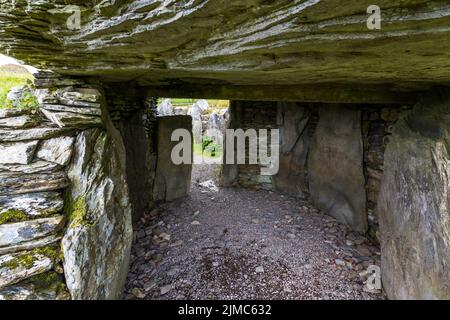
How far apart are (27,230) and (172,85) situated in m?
2.53

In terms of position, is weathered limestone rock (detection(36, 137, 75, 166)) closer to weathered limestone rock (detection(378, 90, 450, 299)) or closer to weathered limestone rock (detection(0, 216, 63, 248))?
weathered limestone rock (detection(0, 216, 63, 248))

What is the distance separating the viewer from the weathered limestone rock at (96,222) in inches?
81.8

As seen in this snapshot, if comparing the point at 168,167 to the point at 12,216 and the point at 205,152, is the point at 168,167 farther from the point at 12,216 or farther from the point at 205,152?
the point at 205,152

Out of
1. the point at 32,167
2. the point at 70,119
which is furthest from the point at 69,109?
the point at 32,167

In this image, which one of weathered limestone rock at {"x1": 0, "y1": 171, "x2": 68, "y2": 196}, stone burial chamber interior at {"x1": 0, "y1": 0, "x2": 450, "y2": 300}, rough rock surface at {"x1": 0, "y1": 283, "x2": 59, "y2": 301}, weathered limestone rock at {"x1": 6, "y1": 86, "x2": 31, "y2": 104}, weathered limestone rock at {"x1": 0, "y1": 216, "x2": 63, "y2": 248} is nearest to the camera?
stone burial chamber interior at {"x1": 0, "y1": 0, "x2": 450, "y2": 300}

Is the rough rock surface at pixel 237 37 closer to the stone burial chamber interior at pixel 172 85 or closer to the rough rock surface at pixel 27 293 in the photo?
the stone burial chamber interior at pixel 172 85

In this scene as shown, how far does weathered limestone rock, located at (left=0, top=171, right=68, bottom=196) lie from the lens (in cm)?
212

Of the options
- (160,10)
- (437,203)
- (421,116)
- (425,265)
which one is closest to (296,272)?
(425,265)

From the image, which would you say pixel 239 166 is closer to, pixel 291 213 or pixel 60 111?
pixel 291 213

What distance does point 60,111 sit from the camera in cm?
242

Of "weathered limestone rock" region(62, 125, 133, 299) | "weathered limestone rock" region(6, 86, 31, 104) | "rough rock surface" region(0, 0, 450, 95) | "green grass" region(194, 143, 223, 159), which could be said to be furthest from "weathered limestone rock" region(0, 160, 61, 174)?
"green grass" region(194, 143, 223, 159)

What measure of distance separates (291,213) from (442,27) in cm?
404

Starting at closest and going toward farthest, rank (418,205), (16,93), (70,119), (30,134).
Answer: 1. (30,134)
2. (70,119)
3. (418,205)
4. (16,93)

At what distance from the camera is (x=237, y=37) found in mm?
1747
